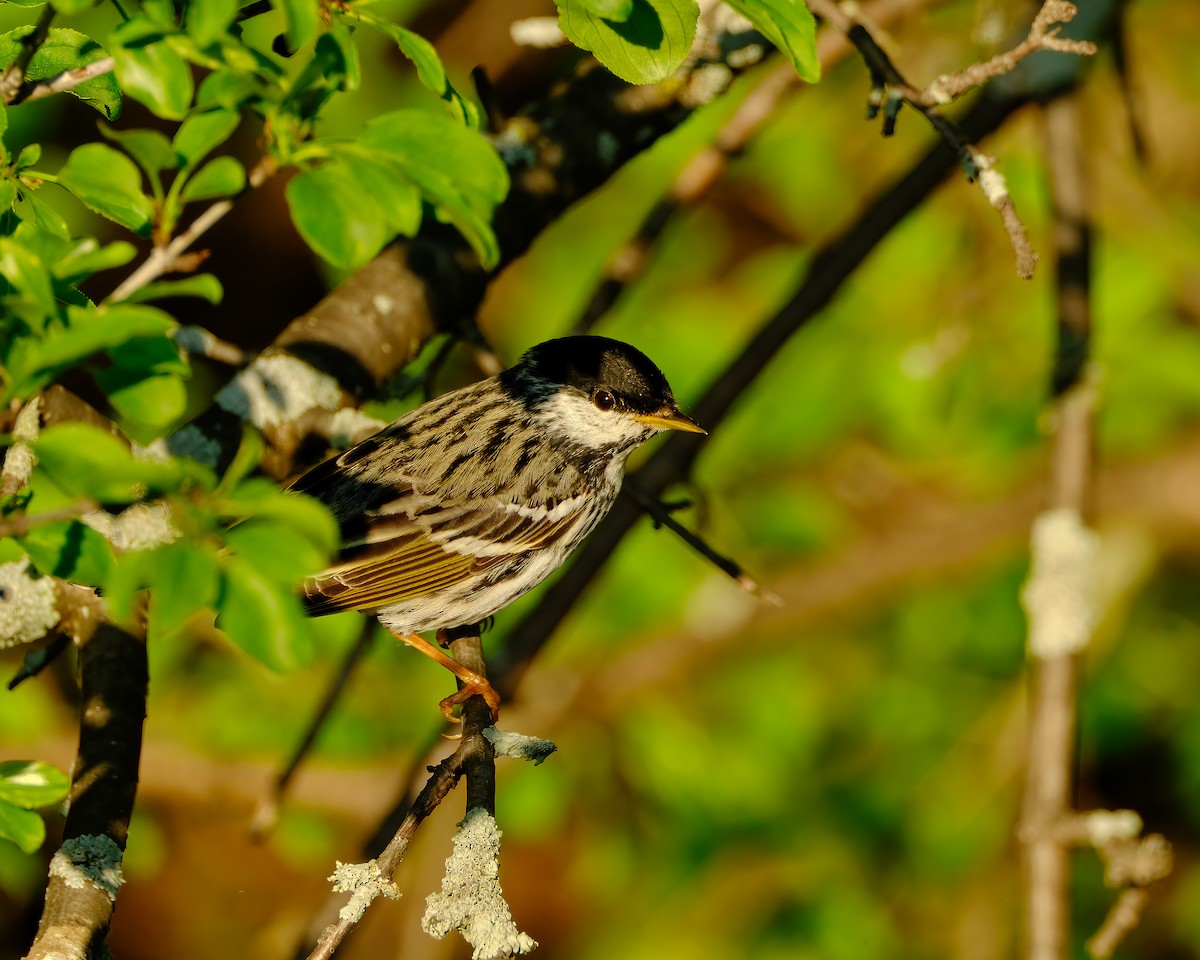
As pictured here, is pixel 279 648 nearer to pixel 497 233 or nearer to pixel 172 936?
pixel 497 233

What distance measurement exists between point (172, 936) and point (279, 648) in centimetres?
705

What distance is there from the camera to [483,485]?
4309 mm

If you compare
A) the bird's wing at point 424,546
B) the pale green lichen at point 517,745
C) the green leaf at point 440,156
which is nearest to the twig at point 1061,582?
the bird's wing at point 424,546

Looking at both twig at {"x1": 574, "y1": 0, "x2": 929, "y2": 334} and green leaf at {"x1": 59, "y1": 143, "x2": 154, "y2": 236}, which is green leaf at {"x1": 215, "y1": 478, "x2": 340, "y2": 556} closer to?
green leaf at {"x1": 59, "y1": 143, "x2": 154, "y2": 236}

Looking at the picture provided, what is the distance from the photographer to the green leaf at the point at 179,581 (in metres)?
Answer: 1.59

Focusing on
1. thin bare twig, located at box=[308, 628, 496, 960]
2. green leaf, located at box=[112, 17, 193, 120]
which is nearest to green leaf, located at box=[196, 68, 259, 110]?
green leaf, located at box=[112, 17, 193, 120]

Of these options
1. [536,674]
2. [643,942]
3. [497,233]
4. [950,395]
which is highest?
[497,233]

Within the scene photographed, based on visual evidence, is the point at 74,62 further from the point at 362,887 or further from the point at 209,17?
the point at 362,887

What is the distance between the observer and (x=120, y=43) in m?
1.78

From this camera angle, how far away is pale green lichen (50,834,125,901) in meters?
2.46

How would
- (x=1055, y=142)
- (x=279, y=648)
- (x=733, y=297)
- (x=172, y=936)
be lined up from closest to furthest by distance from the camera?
(x=279, y=648) < (x=1055, y=142) < (x=733, y=297) < (x=172, y=936)

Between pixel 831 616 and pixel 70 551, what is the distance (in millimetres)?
4994

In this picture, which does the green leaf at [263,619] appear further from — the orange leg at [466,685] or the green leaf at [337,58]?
the orange leg at [466,685]

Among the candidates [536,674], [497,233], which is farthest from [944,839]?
[497,233]
